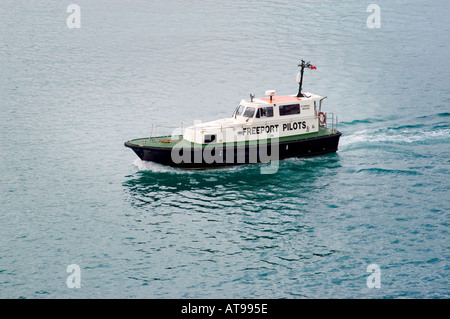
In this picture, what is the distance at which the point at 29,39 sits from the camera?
3241 inches

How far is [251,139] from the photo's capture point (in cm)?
4638

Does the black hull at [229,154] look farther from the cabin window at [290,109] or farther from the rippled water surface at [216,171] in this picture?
the cabin window at [290,109]

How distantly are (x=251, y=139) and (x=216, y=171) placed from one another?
11.9ft

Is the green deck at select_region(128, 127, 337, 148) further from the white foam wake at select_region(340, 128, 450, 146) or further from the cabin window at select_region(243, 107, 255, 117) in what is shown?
the white foam wake at select_region(340, 128, 450, 146)

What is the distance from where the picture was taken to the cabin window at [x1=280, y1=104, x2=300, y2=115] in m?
47.2

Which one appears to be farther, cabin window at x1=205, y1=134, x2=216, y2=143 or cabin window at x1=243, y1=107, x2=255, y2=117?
cabin window at x1=243, y1=107, x2=255, y2=117

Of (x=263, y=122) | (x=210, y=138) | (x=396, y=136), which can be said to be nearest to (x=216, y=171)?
(x=210, y=138)

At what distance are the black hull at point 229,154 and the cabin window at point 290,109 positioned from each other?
225 cm

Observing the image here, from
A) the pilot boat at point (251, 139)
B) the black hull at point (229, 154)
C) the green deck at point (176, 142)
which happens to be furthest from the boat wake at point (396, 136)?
the black hull at point (229, 154)

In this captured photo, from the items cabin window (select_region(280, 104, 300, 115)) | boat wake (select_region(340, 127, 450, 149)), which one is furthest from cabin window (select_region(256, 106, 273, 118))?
boat wake (select_region(340, 127, 450, 149))

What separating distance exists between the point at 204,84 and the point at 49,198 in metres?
29.5

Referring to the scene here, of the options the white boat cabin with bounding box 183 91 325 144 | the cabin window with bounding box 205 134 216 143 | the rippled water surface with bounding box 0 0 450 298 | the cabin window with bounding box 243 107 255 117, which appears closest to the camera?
the rippled water surface with bounding box 0 0 450 298

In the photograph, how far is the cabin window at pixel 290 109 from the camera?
47.2 meters
